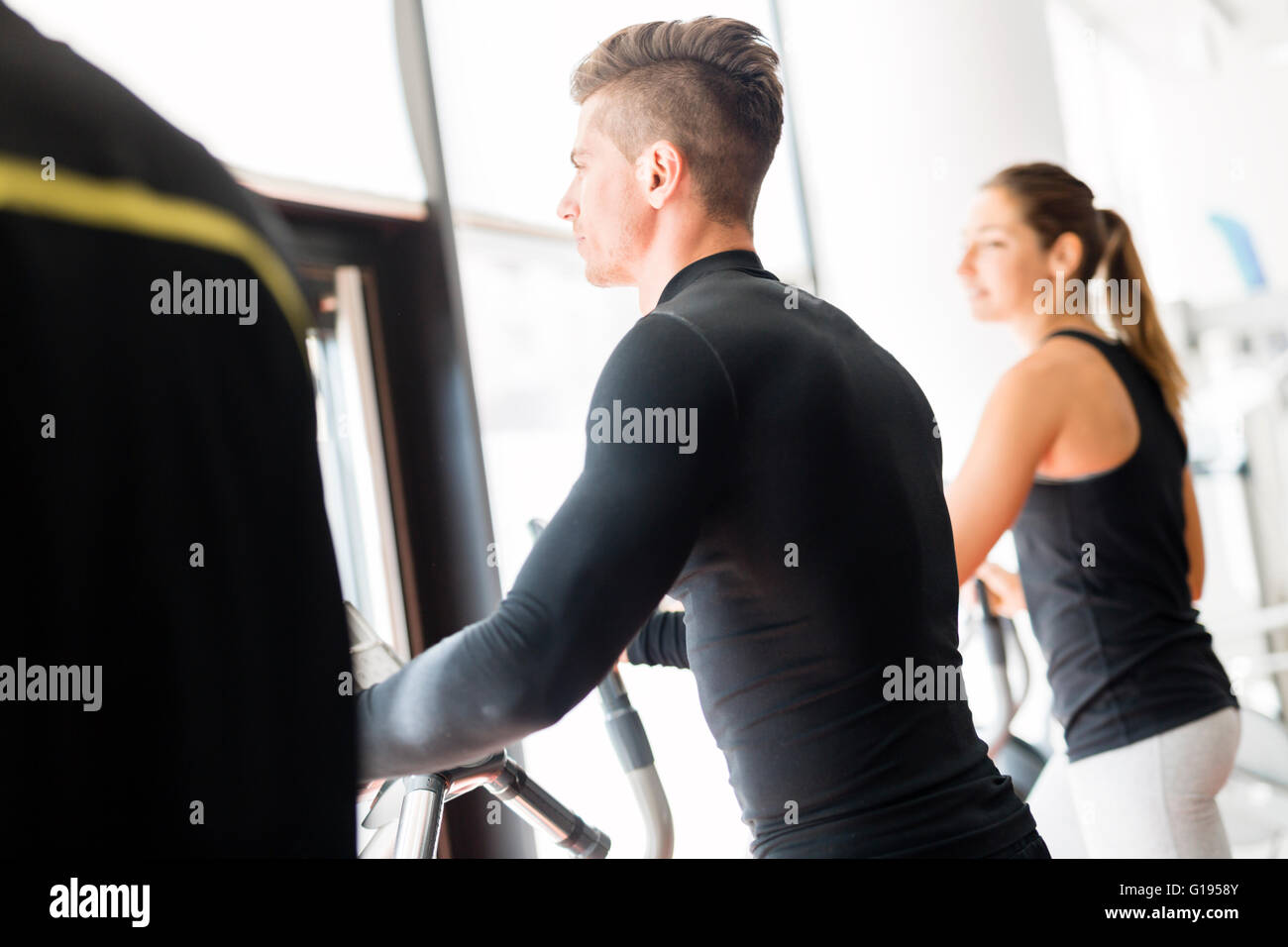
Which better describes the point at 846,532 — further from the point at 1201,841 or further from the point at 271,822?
the point at 1201,841

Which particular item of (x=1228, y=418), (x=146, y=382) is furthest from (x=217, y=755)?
(x=1228, y=418)

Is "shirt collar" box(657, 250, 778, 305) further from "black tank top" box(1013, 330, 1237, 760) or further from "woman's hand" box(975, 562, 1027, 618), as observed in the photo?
"woman's hand" box(975, 562, 1027, 618)

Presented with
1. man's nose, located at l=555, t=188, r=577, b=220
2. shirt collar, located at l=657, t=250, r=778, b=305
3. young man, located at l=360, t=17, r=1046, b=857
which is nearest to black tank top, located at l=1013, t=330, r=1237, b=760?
young man, located at l=360, t=17, r=1046, b=857

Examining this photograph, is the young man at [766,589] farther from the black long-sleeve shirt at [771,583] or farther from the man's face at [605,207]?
the man's face at [605,207]

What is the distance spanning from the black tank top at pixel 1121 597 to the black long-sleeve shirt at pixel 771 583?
1.74 ft

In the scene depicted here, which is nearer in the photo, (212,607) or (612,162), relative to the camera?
(212,607)

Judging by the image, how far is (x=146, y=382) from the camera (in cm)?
49

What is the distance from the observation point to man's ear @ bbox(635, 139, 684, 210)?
120 cm

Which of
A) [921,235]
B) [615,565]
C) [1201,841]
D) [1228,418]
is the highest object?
[921,235]

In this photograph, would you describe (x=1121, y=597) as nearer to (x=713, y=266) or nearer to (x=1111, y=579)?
(x=1111, y=579)

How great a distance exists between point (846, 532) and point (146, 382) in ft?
2.17

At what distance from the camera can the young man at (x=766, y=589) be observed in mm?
891

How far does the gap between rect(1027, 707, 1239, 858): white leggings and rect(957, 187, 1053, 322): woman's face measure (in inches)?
26.5
